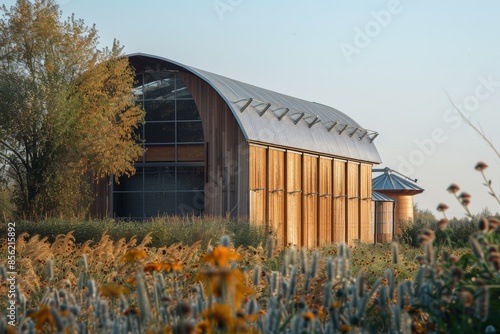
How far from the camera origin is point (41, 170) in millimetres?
30469

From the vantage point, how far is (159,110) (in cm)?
3300

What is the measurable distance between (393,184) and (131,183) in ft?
64.5

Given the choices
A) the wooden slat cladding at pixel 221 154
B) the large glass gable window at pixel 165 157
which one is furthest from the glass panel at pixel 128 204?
the wooden slat cladding at pixel 221 154

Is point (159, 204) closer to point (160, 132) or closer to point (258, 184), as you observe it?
point (160, 132)

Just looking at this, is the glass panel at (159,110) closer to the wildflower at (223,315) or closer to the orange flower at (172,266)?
the orange flower at (172,266)

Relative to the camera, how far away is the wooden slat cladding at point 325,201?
35.8m

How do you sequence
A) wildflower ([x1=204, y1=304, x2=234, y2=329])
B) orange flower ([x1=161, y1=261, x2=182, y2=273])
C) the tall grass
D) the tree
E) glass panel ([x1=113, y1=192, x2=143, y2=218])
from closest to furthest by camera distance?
wildflower ([x1=204, y1=304, x2=234, y2=329]) → orange flower ([x1=161, y1=261, x2=182, y2=273]) → the tall grass → the tree → glass panel ([x1=113, y1=192, x2=143, y2=218])

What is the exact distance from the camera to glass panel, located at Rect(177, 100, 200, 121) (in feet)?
105

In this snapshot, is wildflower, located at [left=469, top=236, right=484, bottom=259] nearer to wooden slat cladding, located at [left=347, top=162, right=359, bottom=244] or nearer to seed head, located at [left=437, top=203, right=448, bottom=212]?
seed head, located at [left=437, top=203, right=448, bottom=212]

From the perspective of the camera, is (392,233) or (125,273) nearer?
(125,273)

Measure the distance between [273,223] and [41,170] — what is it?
27.8 feet

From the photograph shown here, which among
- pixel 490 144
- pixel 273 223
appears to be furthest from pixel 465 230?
pixel 490 144

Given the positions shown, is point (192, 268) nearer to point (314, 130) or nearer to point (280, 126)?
point (280, 126)

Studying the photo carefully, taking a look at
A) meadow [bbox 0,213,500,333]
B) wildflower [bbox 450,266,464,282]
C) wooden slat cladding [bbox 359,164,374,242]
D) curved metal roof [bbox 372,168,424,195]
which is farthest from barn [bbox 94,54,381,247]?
wildflower [bbox 450,266,464,282]
